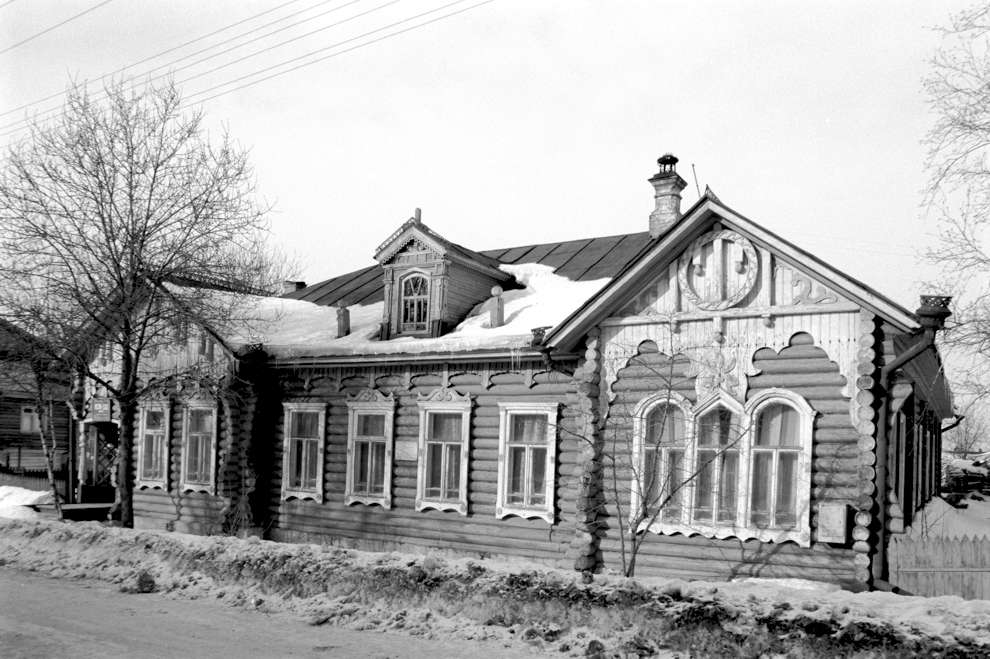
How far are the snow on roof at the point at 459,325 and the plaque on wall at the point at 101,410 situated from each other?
527cm

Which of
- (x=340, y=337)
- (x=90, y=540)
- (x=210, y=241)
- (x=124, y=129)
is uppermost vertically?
(x=124, y=129)

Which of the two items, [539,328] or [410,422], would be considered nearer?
[539,328]

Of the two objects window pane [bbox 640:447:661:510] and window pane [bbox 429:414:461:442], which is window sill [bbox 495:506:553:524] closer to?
window pane [bbox 429:414:461:442]

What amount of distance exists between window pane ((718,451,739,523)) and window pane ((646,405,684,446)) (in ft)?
2.35

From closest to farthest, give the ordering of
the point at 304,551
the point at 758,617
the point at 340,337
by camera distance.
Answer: the point at 758,617 → the point at 304,551 → the point at 340,337

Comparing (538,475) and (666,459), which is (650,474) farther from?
(538,475)

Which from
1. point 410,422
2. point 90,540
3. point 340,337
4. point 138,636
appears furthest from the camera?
point 340,337

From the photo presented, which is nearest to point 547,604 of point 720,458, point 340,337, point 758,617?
point 758,617

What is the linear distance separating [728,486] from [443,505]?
504 centimetres

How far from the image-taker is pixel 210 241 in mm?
16047

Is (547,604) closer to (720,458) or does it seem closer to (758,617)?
(758,617)

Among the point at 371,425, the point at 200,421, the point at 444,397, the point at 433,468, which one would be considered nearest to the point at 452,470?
the point at 433,468

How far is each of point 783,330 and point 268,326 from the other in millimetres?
10589

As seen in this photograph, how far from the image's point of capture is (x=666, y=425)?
1250 cm
